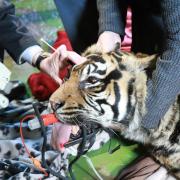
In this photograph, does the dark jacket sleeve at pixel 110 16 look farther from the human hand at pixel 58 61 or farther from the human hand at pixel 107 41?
the human hand at pixel 58 61

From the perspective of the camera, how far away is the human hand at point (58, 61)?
1143mm

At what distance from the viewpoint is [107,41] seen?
127 cm

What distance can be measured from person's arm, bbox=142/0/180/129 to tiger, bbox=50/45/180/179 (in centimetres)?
4

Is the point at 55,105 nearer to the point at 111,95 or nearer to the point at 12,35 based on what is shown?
the point at 111,95

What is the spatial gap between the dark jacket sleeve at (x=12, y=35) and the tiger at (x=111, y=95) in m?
0.44

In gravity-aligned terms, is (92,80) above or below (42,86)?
above

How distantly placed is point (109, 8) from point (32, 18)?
1.41 m

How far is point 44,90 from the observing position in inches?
74.9

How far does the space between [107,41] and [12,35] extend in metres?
0.45

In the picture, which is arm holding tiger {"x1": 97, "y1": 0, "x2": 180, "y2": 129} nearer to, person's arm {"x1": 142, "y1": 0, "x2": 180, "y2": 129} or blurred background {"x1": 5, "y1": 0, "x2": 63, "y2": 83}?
person's arm {"x1": 142, "y1": 0, "x2": 180, "y2": 129}

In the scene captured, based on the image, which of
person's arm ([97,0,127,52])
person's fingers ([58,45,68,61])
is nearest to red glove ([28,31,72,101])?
person's arm ([97,0,127,52])

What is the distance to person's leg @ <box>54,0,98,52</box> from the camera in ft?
5.58

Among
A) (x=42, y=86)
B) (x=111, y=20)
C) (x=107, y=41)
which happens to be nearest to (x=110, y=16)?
(x=111, y=20)

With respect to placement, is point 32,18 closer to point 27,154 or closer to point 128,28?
point 128,28
